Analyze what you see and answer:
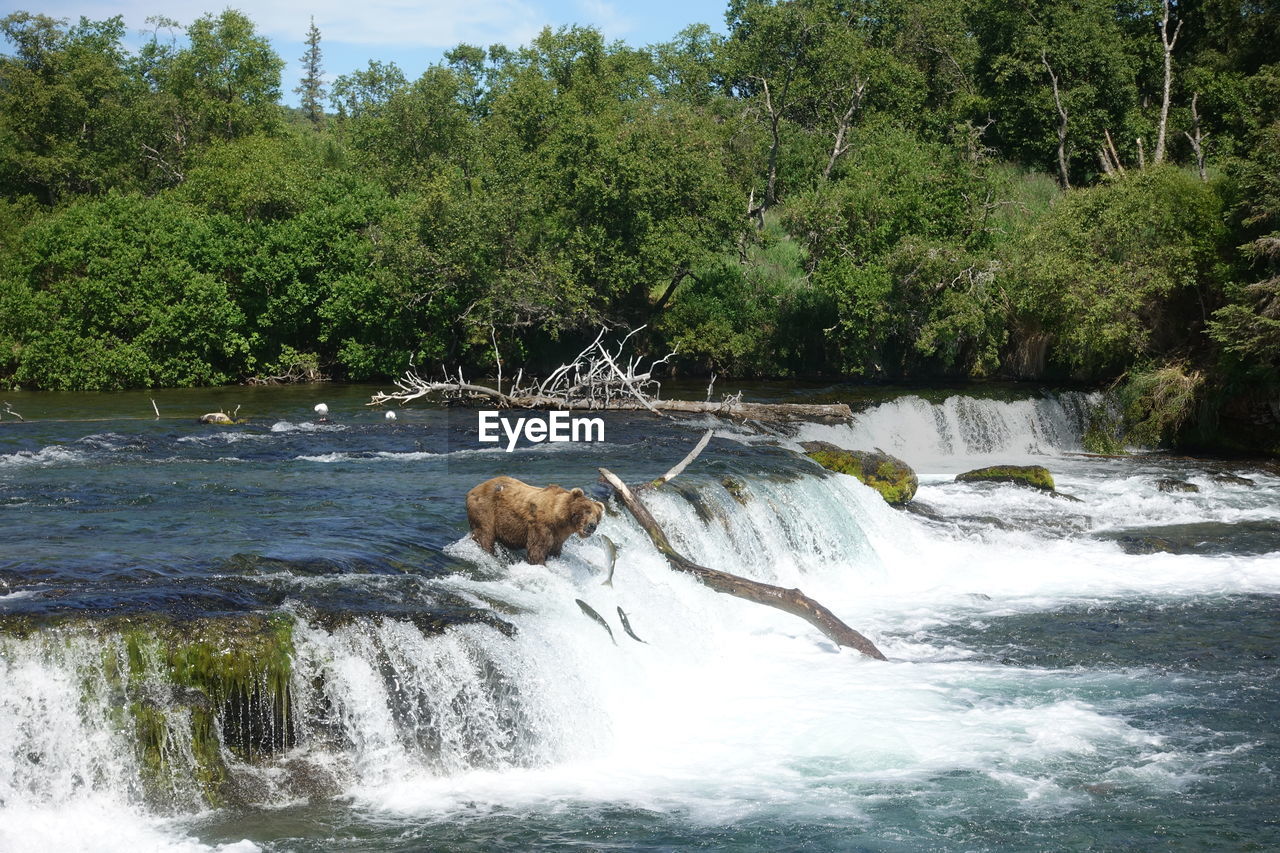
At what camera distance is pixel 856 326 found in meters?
29.5

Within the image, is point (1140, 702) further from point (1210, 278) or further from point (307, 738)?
point (1210, 278)

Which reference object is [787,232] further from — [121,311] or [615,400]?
[121,311]

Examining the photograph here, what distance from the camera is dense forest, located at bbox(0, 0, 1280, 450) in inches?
1048

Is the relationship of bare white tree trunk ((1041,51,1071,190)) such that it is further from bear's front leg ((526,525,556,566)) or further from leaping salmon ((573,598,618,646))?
leaping salmon ((573,598,618,646))

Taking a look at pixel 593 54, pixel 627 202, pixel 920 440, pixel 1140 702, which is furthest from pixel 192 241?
pixel 1140 702

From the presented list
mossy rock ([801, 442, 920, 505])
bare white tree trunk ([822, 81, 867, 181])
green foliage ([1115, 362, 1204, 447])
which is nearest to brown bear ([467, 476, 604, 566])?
mossy rock ([801, 442, 920, 505])

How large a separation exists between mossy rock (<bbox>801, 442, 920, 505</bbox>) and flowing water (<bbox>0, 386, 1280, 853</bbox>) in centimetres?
105

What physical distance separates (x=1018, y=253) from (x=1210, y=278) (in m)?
4.26

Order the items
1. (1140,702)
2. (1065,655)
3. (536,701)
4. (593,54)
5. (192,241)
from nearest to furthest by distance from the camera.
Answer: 1. (536,701)
2. (1140,702)
3. (1065,655)
4. (192,241)
5. (593,54)

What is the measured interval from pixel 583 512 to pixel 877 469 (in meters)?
9.19

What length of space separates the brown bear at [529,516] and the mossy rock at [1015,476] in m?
11.2

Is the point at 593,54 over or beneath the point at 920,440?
over

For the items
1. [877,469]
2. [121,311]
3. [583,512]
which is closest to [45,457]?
[583,512]

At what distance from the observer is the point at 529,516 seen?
12781 millimetres
